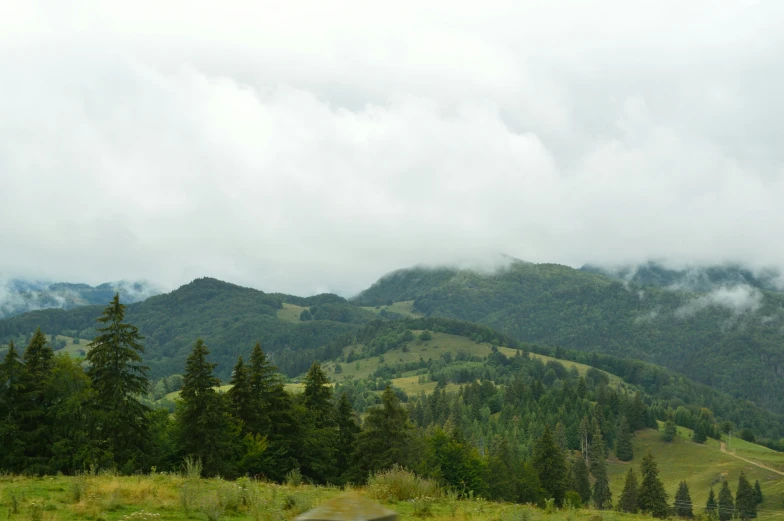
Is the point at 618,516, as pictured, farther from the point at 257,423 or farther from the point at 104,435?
the point at 257,423

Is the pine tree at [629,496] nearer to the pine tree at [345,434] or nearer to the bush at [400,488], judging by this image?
the pine tree at [345,434]

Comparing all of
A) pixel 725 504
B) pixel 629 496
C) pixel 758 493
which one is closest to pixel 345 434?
pixel 629 496

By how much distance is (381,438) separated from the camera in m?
57.1

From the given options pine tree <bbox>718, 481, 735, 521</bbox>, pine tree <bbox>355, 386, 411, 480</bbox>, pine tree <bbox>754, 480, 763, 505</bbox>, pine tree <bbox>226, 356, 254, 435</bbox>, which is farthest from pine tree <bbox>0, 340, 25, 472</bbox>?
pine tree <bbox>754, 480, 763, 505</bbox>

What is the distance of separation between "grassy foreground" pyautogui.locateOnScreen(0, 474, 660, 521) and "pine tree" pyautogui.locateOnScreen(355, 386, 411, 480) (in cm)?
3586

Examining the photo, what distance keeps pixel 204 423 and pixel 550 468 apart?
2923 inches

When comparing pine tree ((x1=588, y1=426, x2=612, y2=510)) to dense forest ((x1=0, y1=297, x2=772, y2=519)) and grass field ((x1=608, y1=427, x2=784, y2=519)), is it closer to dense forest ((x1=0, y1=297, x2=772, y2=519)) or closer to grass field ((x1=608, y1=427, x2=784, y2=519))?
grass field ((x1=608, y1=427, x2=784, y2=519))

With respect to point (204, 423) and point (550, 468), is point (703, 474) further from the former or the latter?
point (204, 423)

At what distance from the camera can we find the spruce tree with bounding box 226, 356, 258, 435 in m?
51.0

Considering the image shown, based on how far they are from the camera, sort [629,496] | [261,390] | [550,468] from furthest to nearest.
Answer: [629,496] → [550,468] → [261,390]

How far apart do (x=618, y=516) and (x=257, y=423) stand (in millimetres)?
35892

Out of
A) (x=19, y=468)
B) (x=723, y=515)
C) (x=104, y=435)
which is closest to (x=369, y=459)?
(x=104, y=435)

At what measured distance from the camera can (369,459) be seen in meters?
56.8

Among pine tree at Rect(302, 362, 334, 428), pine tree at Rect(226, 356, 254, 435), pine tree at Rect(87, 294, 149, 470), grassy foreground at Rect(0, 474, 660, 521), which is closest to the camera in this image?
grassy foreground at Rect(0, 474, 660, 521)
